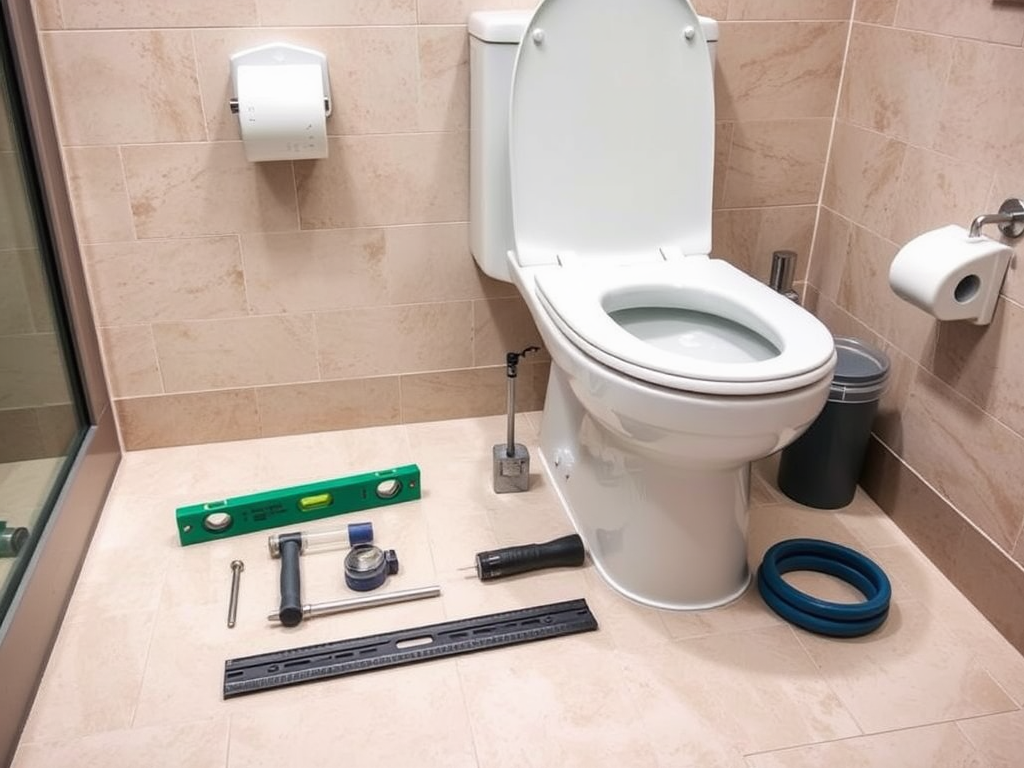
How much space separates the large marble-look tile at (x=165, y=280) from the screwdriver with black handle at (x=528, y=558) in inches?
29.0

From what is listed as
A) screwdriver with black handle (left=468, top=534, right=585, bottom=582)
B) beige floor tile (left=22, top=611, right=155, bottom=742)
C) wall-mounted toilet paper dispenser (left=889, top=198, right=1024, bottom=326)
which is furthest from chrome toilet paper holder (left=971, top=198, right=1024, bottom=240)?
beige floor tile (left=22, top=611, right=155, bottom=742)

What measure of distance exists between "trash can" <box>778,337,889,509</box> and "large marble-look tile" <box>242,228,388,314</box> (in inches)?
35.2

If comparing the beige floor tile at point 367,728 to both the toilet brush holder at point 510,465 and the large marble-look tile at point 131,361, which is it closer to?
the toilet brush holder at point 510,465

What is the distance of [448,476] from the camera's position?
5.69 feet

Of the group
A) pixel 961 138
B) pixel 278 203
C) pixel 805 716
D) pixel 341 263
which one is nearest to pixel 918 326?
pixel 961 138

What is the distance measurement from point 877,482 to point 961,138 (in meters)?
0.66

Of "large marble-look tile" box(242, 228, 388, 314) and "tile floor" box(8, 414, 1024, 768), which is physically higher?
"large marble-look tile" box(242, 228, 388, 314)

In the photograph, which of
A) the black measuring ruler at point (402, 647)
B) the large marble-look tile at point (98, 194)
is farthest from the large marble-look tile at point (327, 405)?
the black measuring ruler at point (402, 647)

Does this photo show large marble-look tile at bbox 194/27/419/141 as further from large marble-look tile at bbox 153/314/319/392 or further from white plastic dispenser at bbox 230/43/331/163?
large marble-look tile at bbox 153/314/319/392

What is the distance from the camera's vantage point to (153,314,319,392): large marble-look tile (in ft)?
5.67

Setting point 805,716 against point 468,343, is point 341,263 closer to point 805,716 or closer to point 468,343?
point 468,343

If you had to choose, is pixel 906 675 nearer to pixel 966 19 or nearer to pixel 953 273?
pixel 953 273

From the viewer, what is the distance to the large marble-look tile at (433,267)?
1731 millimetres

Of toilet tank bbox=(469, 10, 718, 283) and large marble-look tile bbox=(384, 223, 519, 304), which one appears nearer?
toilet tank bbox=(469, 10, 718, 283)
